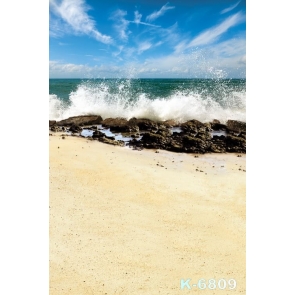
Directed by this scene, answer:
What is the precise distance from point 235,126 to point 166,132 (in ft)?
2.39

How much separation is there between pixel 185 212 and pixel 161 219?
20cm

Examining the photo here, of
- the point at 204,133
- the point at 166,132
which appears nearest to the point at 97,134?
the point at 166,132

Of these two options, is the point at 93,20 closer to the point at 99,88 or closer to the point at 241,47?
the point at 99,88

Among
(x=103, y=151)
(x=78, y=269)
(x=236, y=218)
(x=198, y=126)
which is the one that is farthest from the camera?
(x=198, y=126)

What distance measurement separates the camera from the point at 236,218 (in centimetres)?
268

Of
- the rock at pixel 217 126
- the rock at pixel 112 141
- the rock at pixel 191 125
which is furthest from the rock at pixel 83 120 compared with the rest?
the rock at pixel 217 126

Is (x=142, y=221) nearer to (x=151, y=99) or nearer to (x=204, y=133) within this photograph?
(x=204, y=133)

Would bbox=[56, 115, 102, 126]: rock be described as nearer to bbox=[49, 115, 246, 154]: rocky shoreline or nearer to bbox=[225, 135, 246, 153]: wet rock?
bbox=[49, 115, 246, 154]: rocky shoreline

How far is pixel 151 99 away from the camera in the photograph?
3.72 metres

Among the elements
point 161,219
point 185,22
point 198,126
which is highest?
point 185,22

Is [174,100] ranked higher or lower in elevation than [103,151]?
higher

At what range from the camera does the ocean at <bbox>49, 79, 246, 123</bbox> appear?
129 inches

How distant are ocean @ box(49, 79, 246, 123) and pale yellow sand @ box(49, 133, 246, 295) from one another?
1.43ft
